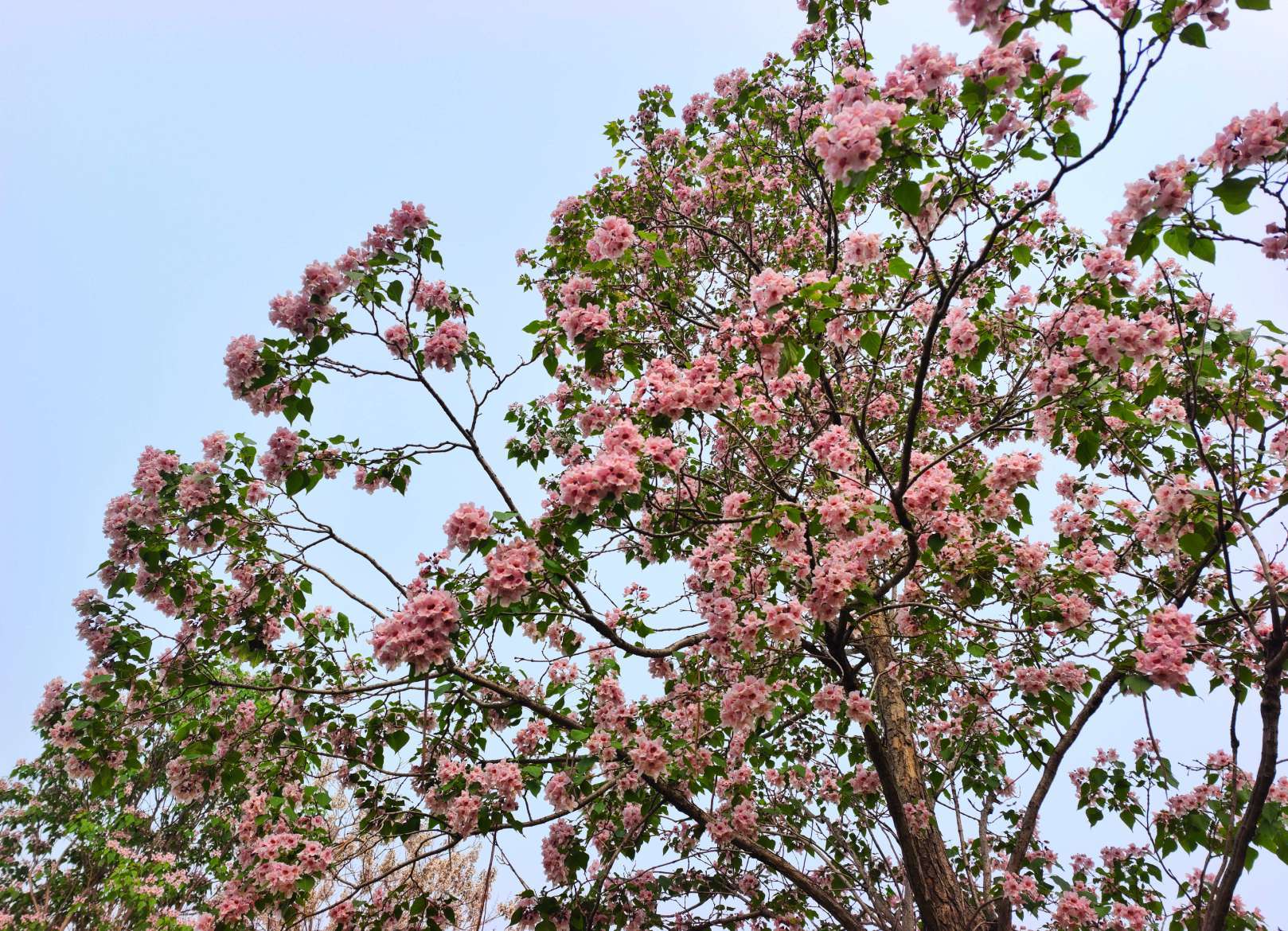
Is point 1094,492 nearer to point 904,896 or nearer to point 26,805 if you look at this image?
point 904,896

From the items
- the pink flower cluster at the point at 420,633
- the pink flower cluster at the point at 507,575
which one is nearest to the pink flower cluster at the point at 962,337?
the pink flower cluster at the point at 507,575

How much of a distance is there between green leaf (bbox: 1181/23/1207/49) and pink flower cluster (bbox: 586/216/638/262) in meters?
2.80

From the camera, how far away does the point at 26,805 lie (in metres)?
14.1

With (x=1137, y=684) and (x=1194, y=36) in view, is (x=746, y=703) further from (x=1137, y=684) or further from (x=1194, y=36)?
(x=1194, y=36)

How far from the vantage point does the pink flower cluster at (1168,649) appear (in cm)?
328

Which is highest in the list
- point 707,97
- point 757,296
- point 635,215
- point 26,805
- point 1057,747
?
point 707,97

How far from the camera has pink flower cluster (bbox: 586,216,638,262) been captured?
4.55 meters

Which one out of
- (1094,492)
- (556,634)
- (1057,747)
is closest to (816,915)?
(1057,747)

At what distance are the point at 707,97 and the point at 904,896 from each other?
7868mm

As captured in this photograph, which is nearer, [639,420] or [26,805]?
[639,420]

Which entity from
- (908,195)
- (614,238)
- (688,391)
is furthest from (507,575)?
(908,195)

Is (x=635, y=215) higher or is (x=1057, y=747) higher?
(x=635, y=215)

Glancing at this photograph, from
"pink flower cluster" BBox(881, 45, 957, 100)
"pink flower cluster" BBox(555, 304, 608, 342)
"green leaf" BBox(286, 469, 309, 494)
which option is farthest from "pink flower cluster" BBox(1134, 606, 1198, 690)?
"green leaf" BBox(286, 469, 309, 494)

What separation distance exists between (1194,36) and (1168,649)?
256cm
